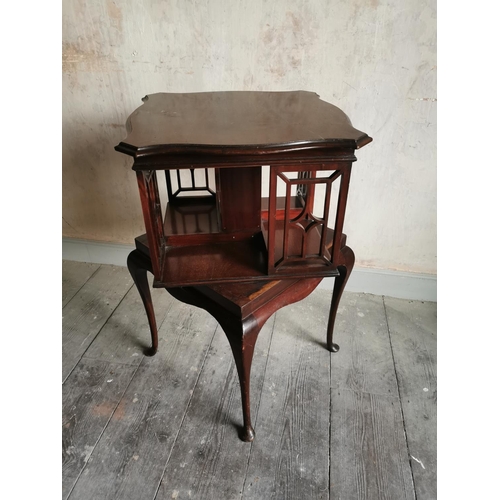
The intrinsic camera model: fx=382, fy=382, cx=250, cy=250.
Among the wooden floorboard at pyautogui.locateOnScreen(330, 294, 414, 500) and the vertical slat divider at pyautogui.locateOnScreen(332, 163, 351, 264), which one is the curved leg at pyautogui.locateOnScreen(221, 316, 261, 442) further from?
the wooden floorboard at pyautogui.locateOnScreen(330, 294, 414, 500)

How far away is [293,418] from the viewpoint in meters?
1.20

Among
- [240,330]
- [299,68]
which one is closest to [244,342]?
[240,330]

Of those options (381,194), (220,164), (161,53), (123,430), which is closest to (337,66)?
(381,194)

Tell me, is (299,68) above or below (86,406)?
above

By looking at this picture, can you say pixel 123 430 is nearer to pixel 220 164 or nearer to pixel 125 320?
pixel 125 320

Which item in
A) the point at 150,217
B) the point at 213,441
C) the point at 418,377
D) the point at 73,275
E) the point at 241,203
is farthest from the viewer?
the point at 73,275

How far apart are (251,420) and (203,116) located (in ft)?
2.97

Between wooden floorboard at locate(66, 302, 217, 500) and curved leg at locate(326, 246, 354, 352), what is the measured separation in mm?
458

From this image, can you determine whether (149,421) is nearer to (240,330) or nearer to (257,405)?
(257,405)

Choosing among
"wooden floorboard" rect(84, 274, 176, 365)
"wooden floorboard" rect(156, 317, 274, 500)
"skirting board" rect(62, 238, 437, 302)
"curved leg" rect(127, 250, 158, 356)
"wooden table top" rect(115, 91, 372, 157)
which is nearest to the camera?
"wooden table top" rect(115, 91, 372, 157)

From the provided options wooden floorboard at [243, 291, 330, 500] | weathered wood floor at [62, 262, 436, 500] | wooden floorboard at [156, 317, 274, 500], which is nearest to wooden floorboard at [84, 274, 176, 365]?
weathered wood floor at [62, 262, 436, 500]

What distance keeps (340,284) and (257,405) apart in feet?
1.57

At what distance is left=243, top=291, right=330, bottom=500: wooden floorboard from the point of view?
3.41 feet

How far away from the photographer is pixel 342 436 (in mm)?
1147
